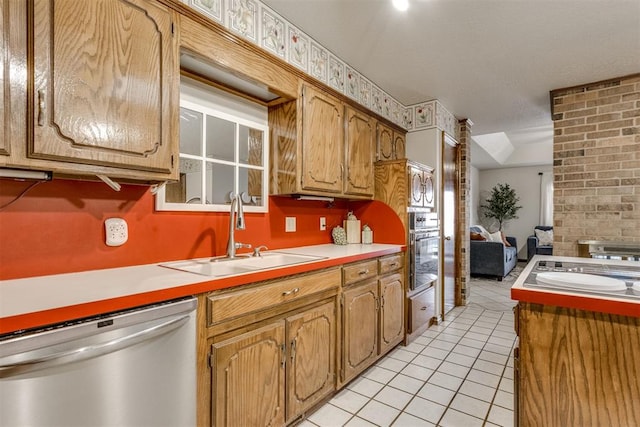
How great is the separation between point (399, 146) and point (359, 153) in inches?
36.0

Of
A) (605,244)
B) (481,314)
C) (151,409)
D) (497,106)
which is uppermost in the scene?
(497,106)

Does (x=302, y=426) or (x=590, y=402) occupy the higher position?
(x=590, y=402)

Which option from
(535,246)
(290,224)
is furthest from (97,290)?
(535,246)

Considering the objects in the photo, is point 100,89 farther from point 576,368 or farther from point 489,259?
point 489,259

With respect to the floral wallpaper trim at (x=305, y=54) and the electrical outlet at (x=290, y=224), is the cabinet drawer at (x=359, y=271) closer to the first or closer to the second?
the electrical outlet at (x=290, y=224)

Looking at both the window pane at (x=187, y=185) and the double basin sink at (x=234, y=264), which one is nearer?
the double basin sink at (x=234, y=264)

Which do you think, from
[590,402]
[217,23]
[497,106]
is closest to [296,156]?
[217,23]

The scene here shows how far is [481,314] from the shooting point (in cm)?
361

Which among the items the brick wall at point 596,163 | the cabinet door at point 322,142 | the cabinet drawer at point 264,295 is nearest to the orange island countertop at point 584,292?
the cabinet drawer at point 264,295

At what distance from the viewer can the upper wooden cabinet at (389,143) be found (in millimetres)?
3029

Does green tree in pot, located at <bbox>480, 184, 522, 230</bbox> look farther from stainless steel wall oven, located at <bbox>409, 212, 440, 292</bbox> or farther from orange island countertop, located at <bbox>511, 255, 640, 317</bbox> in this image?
orange island countertop, located at <bbox>511, 255, 640, 317</bbox>

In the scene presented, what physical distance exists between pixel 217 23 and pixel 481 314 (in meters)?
3.81

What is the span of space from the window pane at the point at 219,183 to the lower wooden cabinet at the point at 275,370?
86 centimetres

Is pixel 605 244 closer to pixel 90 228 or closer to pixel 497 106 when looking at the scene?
pixel 497 106
